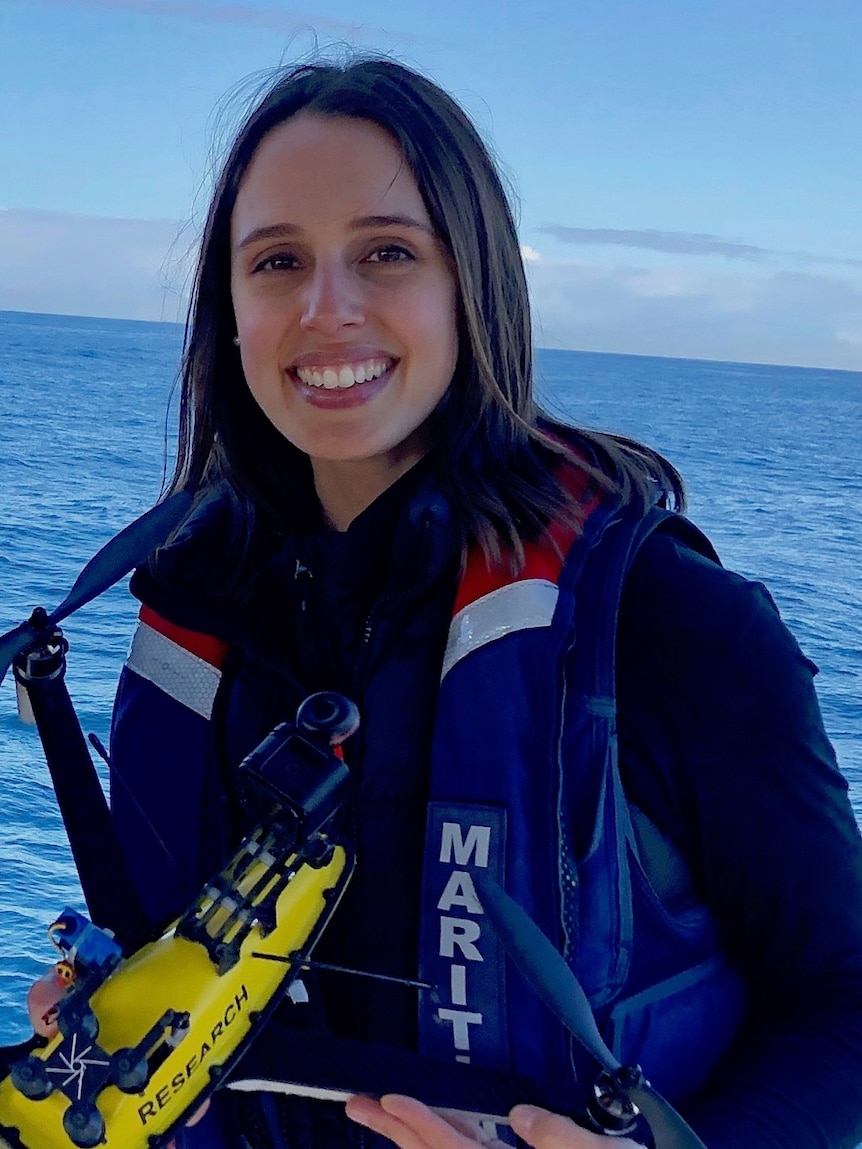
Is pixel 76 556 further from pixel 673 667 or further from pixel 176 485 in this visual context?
pixel 673 667

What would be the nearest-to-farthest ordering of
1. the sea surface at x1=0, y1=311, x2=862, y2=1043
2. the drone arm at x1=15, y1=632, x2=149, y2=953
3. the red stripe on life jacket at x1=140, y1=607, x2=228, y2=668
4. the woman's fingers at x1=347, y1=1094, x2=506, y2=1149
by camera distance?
the woman's fingers at x1=347, y1=1094, x2=506, y2=1149 → the drone arm at x1=15, y1=632, x2=149, y2=953 → the red stripe on life jacket at x1=140, y1=607, x2=228, y2=668 → the sea surface at x1=0, y1=311, x2=862, y2=1043

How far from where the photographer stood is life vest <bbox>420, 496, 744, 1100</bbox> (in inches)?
37.2

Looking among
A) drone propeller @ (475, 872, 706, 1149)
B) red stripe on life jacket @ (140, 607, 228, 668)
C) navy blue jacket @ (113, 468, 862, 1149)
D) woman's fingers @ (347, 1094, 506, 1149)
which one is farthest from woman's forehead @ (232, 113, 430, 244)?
woman's fingers @ (347, 1094, 506, 1149)

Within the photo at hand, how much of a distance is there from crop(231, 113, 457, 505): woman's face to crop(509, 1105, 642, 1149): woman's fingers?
56cm

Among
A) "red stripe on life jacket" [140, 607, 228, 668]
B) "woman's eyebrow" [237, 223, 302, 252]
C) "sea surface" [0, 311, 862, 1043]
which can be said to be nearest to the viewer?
"woman's eyebrow" [237, 223, 302, 252]

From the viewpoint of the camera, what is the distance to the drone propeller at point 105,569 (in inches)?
37.1

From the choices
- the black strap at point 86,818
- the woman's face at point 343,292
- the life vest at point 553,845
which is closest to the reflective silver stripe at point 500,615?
the life vest at point 553,845

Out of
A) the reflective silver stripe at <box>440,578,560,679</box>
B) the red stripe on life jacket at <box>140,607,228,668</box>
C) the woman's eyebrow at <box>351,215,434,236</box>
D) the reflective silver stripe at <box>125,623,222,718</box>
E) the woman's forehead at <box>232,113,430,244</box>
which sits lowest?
the reflective silver stripe at <box>125,623,222,718</box>

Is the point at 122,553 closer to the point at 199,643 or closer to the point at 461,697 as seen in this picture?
the point at 199,643

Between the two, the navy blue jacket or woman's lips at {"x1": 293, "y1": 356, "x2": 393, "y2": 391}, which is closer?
the navy blue jacket

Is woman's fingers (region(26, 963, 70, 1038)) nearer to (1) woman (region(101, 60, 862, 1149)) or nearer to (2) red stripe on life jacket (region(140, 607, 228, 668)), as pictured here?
(1) woman (region(101, 60, 862, 1149))

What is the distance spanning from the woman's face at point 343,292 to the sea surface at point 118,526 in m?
0.23

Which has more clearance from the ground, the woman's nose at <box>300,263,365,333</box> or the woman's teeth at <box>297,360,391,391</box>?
the woman's nose at <box>300,263,365,333</box>

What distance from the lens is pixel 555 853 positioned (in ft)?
3.10
